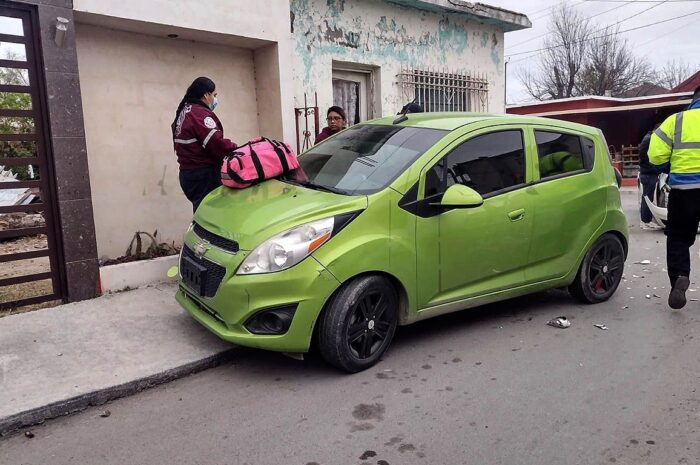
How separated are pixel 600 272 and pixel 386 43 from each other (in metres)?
4.73

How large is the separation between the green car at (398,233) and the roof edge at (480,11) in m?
4.22

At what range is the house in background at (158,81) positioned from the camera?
498 centimetres

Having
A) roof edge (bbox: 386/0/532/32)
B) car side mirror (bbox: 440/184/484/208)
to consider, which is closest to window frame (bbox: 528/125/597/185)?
car side mirror (bbox: 440/184/484/208)

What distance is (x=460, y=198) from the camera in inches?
157

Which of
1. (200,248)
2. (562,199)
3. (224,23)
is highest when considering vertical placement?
(224,23)

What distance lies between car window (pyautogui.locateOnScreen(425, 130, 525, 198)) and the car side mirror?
130 millimetres

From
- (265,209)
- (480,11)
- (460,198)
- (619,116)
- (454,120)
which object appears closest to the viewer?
(265,209)

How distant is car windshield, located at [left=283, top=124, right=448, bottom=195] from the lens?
4.10 metres

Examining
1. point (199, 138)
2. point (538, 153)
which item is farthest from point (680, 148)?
point (199, 138)

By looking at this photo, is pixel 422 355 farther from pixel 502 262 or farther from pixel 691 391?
pixel 691 391

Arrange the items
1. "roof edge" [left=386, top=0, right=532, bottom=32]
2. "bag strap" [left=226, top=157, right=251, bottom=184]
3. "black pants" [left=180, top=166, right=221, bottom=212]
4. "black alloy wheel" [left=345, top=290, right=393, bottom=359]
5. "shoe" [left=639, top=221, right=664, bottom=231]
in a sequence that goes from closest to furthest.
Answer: "black alloy wheel" [left=345, top=290, right=393, bottom=359] < "bag strap" [left=226, top=157, right=251, bottom=184] < "black pants" [left=180, top=166, right=221, bottom=212] < "roof edge" [left=386, top=0, right=532, bottom=32] < "shoe" [left=639, top=221, right=664, bottom=231]

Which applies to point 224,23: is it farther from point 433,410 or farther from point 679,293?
point 679,293

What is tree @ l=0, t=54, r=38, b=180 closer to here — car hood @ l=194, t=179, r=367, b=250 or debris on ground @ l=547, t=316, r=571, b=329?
car hood @ l=194, t=179, r=367, b=250

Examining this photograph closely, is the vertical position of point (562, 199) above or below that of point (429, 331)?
above
